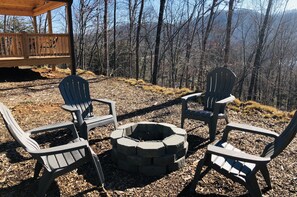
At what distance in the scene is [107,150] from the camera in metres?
3.27

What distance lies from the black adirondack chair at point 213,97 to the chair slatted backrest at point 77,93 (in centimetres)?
156

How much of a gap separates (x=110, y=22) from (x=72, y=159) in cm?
1697

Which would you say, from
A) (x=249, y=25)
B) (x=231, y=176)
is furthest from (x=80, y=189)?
(x=249, y=25)

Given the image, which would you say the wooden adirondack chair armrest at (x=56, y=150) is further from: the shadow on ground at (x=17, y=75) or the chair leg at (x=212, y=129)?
the shadow on ground at (x=17, y=75)

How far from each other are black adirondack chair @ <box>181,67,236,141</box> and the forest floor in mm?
343

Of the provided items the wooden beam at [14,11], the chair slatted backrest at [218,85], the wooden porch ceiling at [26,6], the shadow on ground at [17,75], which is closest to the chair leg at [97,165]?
the chair slatted backrest at [218,85]

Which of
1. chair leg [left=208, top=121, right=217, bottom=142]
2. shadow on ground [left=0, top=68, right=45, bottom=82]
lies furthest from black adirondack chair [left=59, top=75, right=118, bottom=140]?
shadow on ground [left=0, top=68, right=45, bottom=82]

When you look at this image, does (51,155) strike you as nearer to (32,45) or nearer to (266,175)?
(266,175)

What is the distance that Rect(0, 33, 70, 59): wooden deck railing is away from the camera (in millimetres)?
7441

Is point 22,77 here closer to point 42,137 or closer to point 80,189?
point 42,137

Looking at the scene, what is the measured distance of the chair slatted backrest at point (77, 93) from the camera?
3.74 m

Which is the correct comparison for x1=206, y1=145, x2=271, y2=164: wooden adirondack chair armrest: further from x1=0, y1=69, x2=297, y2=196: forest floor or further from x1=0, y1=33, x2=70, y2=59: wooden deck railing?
x1=0, y1=33, x2=70, y2=59: wooden deck railing

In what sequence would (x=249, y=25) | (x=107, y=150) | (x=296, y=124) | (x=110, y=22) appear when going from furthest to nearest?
(x=249, y=25) < (x=110, y=22) < (x=107, y=150) < (x=296, y=124)

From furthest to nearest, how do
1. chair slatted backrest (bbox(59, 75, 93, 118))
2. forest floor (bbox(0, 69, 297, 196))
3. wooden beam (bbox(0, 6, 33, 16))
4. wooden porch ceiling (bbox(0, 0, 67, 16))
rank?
wooden beam (bbox(0, 6, 33, 16)) < wooden porch ceiling (bbox(0, 0, 67, 16)) < chair slatted backrest (bbox(59, 75, 93, 118)) < forest floor (bbox(0, 69, 297, 196))
